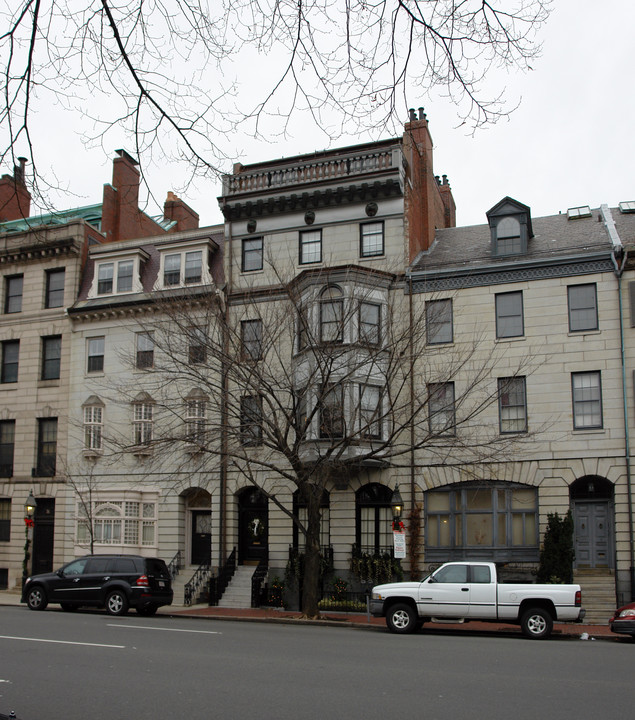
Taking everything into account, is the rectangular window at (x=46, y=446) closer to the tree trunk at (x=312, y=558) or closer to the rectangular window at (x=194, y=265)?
the rectangular window at (x=194, y=265)

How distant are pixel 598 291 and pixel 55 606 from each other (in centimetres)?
2003

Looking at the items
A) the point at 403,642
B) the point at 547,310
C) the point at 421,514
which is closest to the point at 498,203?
the point at 547,310

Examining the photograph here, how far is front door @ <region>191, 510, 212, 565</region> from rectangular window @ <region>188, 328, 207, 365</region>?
7.02m

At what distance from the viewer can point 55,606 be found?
25.9 m

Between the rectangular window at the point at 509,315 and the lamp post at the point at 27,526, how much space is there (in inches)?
703

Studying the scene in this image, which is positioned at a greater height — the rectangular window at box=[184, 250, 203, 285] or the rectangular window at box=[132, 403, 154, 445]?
the rectangular window at box=[184, 250, 203, 285]

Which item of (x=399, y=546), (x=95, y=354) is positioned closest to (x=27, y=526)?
(x=95, y=354)

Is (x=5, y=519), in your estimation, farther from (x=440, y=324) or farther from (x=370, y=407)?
(x=440, y=324)

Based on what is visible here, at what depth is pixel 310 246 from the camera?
29312 mm

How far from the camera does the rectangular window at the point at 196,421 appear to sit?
22627mm

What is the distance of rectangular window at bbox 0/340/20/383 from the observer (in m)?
33.0

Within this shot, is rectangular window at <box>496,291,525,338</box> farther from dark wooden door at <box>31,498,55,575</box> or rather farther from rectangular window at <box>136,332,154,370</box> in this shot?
dark wooden door at <box>31,498,55,575</box>

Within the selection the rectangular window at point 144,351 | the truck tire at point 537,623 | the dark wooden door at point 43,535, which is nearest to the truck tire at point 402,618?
the truck tire at point 537,623

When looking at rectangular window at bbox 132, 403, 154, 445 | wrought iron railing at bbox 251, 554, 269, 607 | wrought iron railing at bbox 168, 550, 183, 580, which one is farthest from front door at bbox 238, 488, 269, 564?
rectangular window at bbox 132, 403, 154, 445
